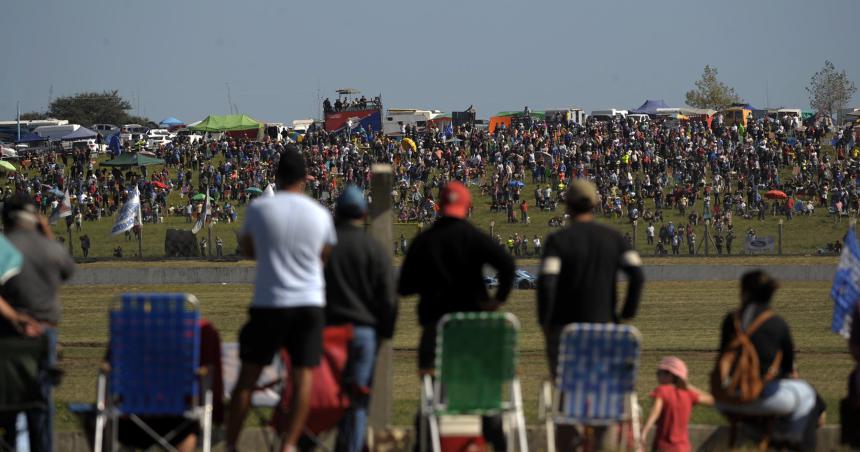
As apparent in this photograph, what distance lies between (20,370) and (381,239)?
253cm

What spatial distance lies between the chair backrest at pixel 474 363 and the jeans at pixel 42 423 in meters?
2.42

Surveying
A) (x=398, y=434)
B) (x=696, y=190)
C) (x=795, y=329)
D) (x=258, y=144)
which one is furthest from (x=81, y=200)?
(x=398, y=434)

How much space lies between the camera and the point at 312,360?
7.70 m

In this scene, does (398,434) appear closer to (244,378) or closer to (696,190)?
(244,378)

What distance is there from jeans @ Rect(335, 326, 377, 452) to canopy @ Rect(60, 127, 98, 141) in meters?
75.1

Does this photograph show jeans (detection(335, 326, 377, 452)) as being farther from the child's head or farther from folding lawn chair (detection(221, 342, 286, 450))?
the child's head

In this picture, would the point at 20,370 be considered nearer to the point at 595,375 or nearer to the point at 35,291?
the point at 35,291

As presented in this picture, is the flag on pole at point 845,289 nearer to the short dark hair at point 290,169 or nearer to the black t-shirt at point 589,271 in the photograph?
the black t-shirt at point 589,271

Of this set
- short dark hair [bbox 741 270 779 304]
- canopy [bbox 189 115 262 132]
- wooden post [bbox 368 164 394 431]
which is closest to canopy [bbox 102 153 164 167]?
canopy [bbox 189 115 262 132]

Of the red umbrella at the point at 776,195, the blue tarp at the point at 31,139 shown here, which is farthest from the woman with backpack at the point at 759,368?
the blue tarp at the point at 31,139

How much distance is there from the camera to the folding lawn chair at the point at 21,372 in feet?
26.1

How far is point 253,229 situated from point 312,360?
2.76 feet

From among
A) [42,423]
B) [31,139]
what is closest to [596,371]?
[42,423]

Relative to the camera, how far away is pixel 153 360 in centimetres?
776
